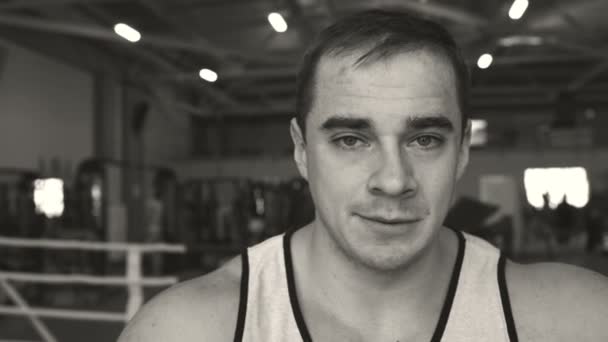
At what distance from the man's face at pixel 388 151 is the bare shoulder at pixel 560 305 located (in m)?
0.19

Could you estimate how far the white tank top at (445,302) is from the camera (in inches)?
33.8

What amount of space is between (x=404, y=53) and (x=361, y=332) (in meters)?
0.44

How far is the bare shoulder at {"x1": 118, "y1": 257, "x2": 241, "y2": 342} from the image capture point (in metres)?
0.85

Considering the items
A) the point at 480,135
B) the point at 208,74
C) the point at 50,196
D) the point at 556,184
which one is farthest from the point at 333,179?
the point at 480,135

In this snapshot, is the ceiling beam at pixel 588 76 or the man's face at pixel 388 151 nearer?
the man's face at pixel 388 151

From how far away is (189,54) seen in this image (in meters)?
6.68

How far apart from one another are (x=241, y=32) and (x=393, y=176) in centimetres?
540

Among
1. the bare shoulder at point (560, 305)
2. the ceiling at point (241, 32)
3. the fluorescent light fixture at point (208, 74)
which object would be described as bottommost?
the bare shoulder at point (560, 305)

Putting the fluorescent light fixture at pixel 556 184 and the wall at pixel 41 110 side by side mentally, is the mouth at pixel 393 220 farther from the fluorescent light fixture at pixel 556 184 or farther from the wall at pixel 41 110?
the fluorescent light fixture at pixel 556 184

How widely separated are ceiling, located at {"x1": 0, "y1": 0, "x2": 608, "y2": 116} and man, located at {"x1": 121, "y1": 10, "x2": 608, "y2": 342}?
279cm

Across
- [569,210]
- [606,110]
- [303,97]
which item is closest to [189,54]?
[569,210]

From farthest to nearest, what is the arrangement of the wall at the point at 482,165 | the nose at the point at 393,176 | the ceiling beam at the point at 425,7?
the wall at the point at 482,165
the ceiling beam at the point at 425,7
the nose at the point at 393,176

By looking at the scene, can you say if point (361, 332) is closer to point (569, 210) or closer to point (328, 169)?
point (328, 169)

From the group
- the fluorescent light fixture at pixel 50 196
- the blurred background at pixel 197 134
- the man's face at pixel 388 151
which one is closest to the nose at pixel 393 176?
the man's face at pixel 388 151
